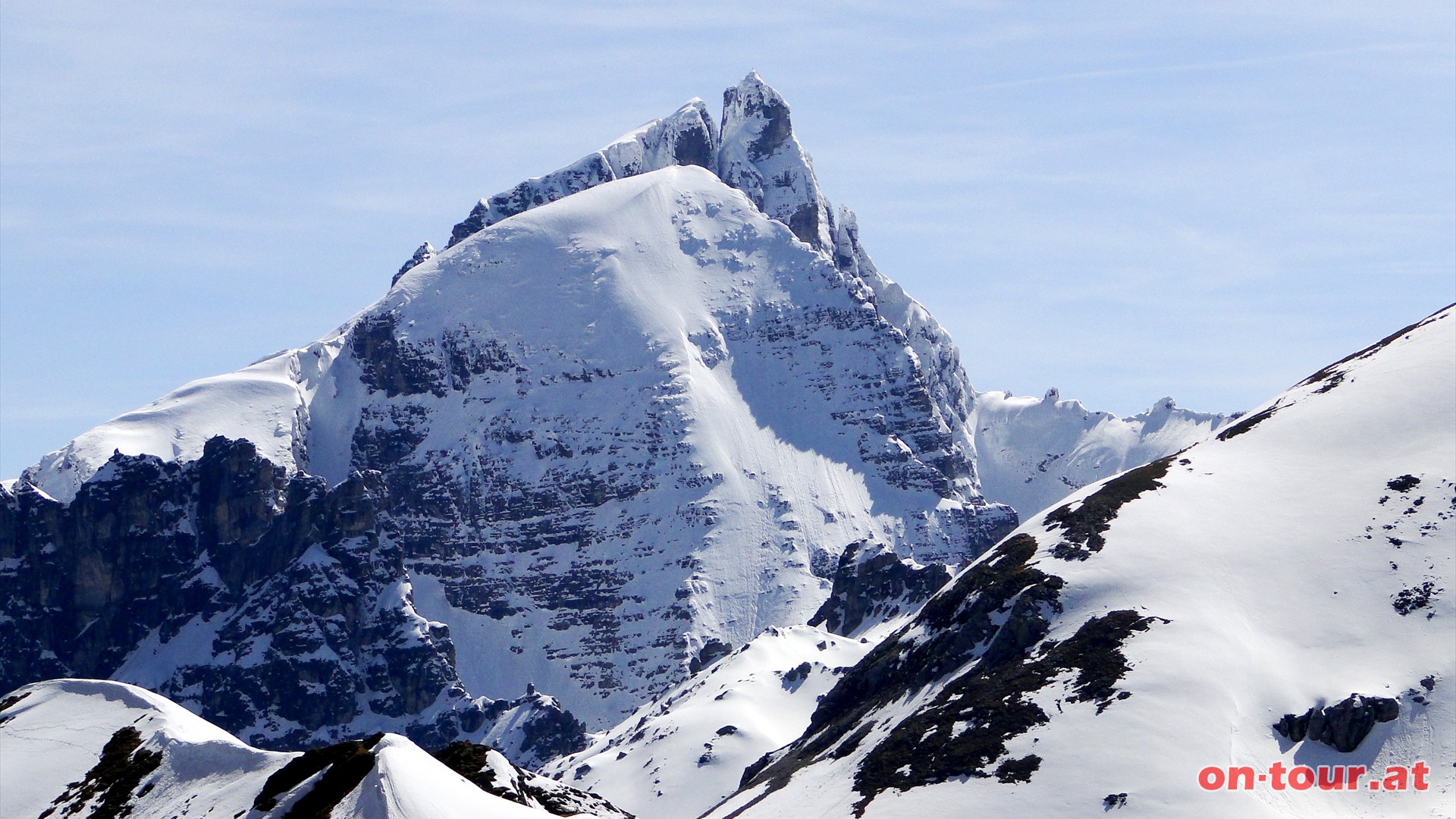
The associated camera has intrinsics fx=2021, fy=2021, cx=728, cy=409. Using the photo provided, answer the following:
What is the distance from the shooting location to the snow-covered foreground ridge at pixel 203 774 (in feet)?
346

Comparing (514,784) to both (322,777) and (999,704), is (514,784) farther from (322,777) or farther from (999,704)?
(999,704)

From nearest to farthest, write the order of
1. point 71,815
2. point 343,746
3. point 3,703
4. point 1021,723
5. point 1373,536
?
point 343,746 < point 71,815 < point 3,703 < point 1021,723 < point 1373,536

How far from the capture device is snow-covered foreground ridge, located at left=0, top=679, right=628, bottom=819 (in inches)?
4154

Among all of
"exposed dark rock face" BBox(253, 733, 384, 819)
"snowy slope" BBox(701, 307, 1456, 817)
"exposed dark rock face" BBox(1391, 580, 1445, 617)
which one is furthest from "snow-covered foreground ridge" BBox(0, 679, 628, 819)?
"exposed dark rock face" BBox(1391, 580, 1445, 617)

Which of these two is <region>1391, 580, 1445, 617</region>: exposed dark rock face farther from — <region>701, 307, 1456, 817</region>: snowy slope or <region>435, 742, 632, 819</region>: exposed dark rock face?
<region>435, 742, 632, 819</region>: exposed dark rock face

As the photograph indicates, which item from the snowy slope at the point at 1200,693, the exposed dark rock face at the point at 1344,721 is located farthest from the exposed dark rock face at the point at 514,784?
the exposed dark rock face at the point at 1344,721

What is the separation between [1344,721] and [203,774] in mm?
98381

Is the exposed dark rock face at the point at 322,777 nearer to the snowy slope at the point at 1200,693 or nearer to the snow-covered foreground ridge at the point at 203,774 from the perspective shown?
the snow-covered foreground ridge at the point at 203,774

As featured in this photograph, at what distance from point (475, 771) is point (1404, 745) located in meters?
87.4

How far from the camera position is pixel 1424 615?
18212cm

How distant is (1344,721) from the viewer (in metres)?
172

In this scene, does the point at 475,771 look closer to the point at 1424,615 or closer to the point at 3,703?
the point at 3,703

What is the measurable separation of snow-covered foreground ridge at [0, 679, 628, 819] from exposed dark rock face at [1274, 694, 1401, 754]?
240ft

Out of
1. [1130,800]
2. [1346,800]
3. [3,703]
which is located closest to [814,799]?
[1130,800]
